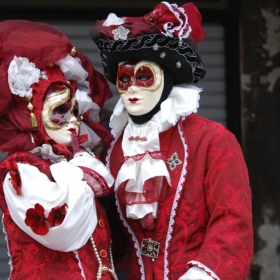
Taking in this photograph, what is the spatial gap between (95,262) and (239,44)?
1744mm

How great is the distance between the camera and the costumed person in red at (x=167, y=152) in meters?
3.40

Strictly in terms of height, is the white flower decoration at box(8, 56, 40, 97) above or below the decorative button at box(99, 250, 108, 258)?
above

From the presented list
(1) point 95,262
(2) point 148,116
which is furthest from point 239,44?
(1) point 95,262

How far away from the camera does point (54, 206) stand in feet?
10.5

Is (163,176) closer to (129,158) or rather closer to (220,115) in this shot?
(129,158)

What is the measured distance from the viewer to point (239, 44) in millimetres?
4617

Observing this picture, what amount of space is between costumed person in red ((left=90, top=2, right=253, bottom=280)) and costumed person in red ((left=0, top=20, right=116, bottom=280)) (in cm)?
15

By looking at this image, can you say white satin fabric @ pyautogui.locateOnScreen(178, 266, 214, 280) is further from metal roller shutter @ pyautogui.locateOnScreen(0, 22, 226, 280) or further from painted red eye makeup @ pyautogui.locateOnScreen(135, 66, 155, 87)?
metal roller shutter @ pyautogui.locateOnScreen(0, 22, 226, 280)

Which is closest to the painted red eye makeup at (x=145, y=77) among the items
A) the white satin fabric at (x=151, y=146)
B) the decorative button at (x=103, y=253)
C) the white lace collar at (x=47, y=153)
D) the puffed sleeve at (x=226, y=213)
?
the white satin fabric at (x=151, y=146)

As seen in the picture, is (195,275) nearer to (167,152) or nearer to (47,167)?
A: (167,152)

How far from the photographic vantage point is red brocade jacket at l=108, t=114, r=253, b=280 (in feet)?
10.7

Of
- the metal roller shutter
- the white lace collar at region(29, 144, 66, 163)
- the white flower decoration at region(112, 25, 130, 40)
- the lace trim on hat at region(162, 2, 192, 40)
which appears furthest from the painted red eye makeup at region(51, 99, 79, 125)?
the metal roller shutter

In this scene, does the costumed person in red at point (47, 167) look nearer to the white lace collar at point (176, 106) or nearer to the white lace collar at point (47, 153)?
the white lace collar at point (47, 153)

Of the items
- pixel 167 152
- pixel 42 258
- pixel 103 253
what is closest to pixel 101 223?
pixel 103 253
